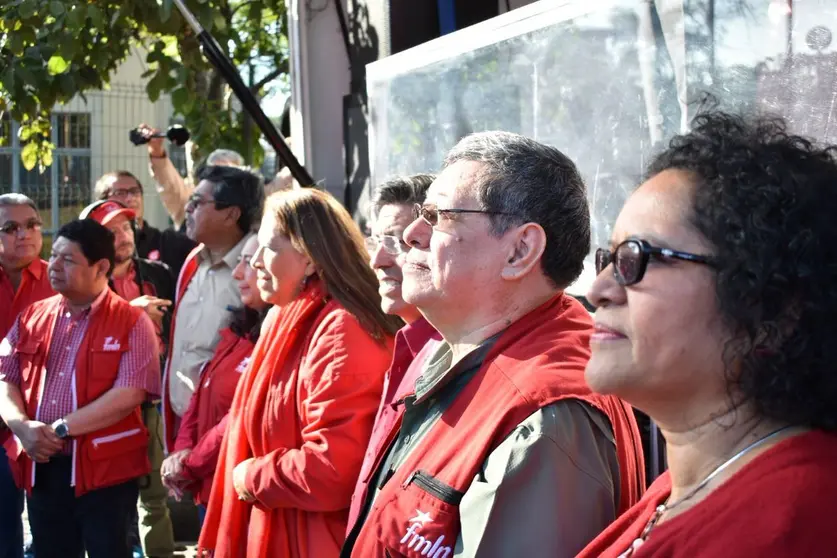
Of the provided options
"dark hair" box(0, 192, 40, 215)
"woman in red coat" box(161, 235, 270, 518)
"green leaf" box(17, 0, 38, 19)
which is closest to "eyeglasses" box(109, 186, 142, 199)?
"dark hair" box(0, 192, 40, 215)

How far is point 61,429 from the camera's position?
4.59m

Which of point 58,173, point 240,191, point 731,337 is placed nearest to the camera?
point 731,337

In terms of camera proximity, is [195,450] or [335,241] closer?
[335,241]

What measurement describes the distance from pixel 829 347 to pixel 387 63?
325cm

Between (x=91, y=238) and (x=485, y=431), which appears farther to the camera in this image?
(x=91, y=238)

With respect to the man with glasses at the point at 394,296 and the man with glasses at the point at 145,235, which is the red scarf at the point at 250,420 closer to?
the man with glasses at the point at 394,296

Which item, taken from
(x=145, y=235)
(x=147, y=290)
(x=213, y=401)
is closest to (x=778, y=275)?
(x=213, y=401)

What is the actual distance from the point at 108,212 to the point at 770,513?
5.15 metres

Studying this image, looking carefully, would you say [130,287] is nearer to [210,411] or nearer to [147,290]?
[147,290]

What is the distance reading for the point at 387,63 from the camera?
4.42m

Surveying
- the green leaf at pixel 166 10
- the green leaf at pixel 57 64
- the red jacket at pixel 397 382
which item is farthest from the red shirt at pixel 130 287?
the red jacket at pixel 397 382

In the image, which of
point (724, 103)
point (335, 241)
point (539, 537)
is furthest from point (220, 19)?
point (539, 537)

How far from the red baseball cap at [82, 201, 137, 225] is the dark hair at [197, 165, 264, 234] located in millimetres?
951

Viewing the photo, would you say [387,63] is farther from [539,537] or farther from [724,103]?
[539,537]
